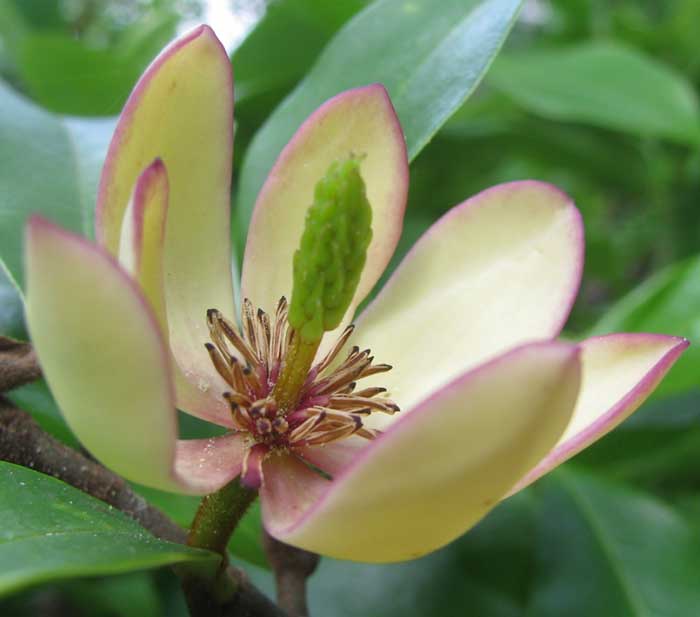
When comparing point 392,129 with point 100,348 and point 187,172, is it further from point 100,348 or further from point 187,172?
point 100,348

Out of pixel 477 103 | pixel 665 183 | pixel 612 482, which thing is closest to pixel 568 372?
pixel 612 482

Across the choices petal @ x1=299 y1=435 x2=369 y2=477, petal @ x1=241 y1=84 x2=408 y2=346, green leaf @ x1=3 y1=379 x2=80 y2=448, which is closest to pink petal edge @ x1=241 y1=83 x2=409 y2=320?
petal @ x1=241 y1=84 x2=408 y2=346

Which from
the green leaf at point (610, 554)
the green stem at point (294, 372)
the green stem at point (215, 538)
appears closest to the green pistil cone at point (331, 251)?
the green stem at point (294, 372)

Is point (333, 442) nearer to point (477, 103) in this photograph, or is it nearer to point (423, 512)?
point (423, 512)

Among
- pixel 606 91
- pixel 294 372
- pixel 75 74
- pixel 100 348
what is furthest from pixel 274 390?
pixel 606 91

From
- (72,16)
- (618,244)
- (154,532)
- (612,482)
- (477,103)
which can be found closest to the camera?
(154,532)

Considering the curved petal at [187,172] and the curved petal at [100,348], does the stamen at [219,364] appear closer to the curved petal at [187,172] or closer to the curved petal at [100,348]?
the curved petal at [187,172]
